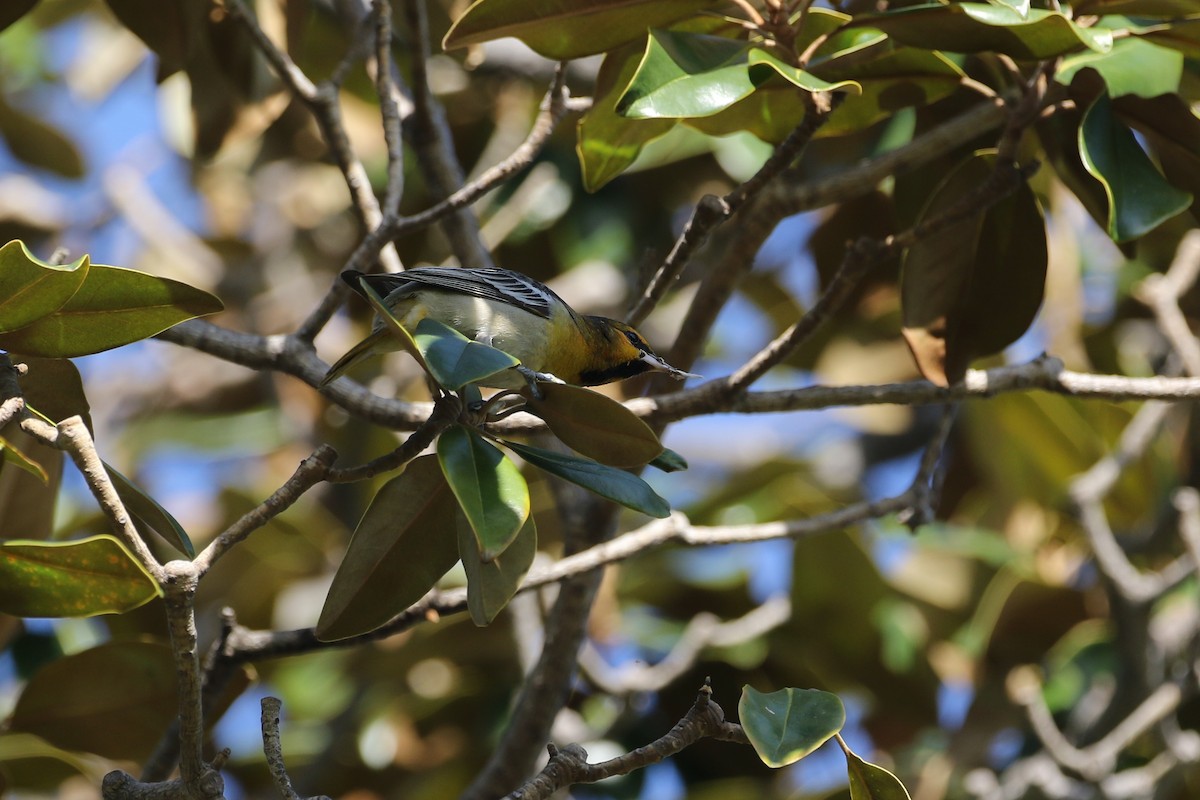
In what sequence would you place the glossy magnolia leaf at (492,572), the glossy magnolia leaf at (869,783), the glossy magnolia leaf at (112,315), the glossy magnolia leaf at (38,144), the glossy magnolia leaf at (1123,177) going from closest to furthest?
the glossy magnolia leaf at (492,572)
the glossy magnolia leaf at (869,783)
the glossy magnolia leaf at (112,315)
the glossy magnolia leaf at (1123,177)
the glossy magnolia leaf at (38,144)

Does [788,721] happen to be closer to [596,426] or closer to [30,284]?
[596,426]

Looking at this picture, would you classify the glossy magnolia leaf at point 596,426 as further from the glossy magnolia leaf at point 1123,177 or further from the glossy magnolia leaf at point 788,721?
the glossy magnolia leaf at point 1123,177

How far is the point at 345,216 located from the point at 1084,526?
3370mm

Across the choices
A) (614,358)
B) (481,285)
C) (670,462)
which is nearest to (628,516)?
(614,358)

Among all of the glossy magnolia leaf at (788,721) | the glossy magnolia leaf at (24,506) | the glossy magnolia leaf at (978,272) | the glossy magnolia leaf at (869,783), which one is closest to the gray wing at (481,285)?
the glossy magnolia leaf at (24,506)

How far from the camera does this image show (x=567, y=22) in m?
2.18

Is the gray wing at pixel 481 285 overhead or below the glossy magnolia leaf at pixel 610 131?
below

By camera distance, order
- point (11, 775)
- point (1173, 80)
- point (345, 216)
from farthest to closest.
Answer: point (345, 216) < point (11, 775) < point (1173, 80)

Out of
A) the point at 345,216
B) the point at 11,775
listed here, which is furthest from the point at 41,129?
the point at 11,775

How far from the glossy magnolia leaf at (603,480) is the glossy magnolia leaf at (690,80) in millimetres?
539

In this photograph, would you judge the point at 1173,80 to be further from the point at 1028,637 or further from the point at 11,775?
the point at 11,775

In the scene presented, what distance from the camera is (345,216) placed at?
5434 mm

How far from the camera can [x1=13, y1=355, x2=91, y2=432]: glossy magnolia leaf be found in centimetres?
209

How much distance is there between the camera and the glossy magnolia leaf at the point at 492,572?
1685mm
